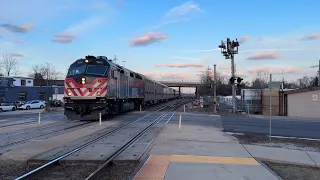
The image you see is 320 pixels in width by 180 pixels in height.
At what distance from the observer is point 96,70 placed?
72.3 ft

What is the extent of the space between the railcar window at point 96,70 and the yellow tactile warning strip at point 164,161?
13215mm

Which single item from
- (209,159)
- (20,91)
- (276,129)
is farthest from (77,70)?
(20,91)

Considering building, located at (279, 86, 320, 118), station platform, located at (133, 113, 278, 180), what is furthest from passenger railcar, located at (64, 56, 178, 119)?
building, located at (279, 86, 320, 118)

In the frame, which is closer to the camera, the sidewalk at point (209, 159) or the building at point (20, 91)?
the sidewalk at point (209, 159)

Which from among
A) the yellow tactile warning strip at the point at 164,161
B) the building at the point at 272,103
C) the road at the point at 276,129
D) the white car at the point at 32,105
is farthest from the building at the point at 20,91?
the yellow tactile warning strip at the point at 164,161

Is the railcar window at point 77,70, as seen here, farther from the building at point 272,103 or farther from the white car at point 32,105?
the white car at point 32,105

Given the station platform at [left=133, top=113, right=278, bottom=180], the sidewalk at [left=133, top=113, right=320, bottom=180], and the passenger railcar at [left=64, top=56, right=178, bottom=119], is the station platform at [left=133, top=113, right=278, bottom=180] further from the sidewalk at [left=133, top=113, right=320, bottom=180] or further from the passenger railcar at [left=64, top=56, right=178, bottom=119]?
the passenger railcar at [left=64, top=56, right=178, bottom=119]

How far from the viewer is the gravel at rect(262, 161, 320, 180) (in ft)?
26.6

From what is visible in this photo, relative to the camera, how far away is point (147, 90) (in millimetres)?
41719

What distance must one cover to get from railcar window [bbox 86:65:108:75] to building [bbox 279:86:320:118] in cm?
2697

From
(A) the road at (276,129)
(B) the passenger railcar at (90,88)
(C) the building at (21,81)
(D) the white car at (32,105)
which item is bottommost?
(A) the road at (276,129)

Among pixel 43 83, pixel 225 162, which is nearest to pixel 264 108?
pixel 225 162

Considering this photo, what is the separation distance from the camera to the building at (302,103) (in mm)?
38125

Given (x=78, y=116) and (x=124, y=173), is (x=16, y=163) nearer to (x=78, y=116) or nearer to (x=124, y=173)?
(x=124, y=173)
